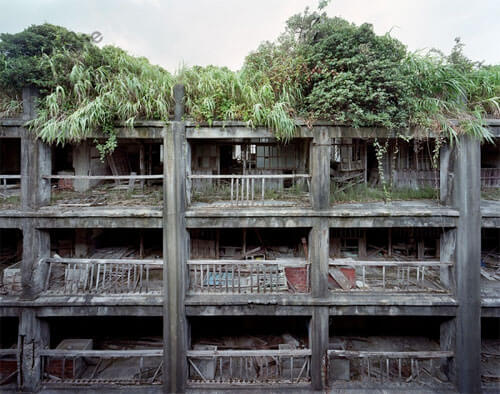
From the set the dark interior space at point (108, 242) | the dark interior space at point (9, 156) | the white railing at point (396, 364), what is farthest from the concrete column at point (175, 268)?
the dark interior space at point (9, 156)

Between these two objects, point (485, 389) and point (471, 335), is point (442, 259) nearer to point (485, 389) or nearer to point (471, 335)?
point (471, 335)

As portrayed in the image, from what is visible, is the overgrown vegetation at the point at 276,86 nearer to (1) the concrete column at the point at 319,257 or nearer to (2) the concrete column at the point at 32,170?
(2) the concrete column at the point at 32,170

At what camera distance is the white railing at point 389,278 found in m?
6.89

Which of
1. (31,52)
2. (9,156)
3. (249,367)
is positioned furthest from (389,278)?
(9,156)

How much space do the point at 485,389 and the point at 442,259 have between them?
3501mm

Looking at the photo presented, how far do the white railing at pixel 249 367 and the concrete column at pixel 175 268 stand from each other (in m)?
0.40

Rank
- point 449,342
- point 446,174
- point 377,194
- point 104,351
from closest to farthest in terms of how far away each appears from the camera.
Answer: point 104,351 < point 449,342 < point 446,174 < point 377,194

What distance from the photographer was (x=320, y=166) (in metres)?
6.74

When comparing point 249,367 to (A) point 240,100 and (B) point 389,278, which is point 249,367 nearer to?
(B) point 389,278

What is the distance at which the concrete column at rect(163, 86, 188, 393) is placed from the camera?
6.71 m

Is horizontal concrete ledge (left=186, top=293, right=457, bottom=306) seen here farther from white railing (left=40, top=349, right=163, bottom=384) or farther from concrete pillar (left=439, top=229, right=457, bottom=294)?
white railing (left=40, top=349, right=163, bottom=384)

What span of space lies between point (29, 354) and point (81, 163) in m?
6.09

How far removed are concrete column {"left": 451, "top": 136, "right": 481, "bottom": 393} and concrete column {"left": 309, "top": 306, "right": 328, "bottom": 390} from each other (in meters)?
3.52

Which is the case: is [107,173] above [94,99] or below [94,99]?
below
